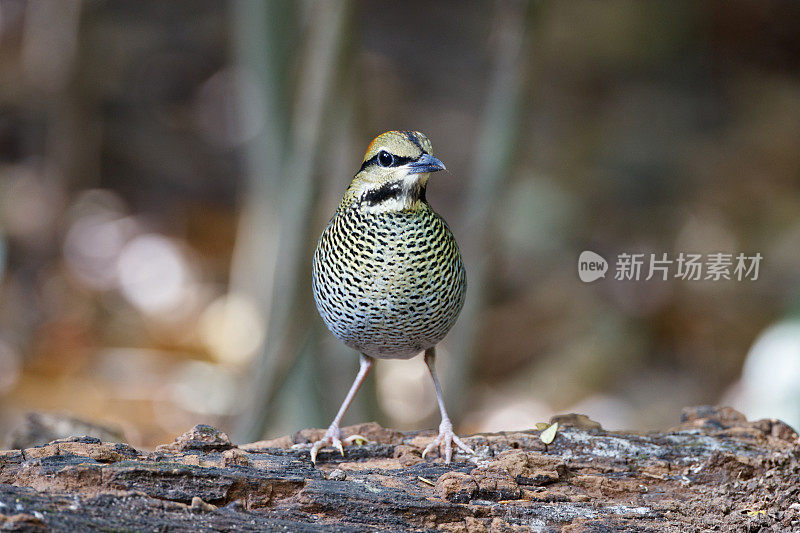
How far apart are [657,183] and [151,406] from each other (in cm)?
857

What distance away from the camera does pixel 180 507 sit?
380 centimetres

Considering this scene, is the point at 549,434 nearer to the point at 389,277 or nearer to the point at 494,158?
the point at 389,277

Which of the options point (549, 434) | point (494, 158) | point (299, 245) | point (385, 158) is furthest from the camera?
point (494, 158)

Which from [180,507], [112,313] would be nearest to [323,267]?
[180,507]

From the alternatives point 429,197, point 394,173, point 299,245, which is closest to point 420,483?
point 394,173

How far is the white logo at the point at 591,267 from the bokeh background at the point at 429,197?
1.21 feet

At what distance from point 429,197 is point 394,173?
29.1ft

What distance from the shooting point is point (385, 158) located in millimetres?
4363

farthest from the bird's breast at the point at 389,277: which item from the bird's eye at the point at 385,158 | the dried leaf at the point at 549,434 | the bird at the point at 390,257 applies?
the dried leaf at the point at 549,434

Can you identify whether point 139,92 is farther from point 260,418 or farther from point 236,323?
point 260,418

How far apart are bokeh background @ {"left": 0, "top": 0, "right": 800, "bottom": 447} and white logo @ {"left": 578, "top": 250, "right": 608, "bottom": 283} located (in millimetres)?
370

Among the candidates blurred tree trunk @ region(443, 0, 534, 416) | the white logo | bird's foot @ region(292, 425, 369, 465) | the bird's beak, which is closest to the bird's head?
the bird's beak

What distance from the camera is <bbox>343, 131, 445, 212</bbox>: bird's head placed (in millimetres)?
4277

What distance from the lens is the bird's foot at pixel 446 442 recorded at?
16.1 feet
